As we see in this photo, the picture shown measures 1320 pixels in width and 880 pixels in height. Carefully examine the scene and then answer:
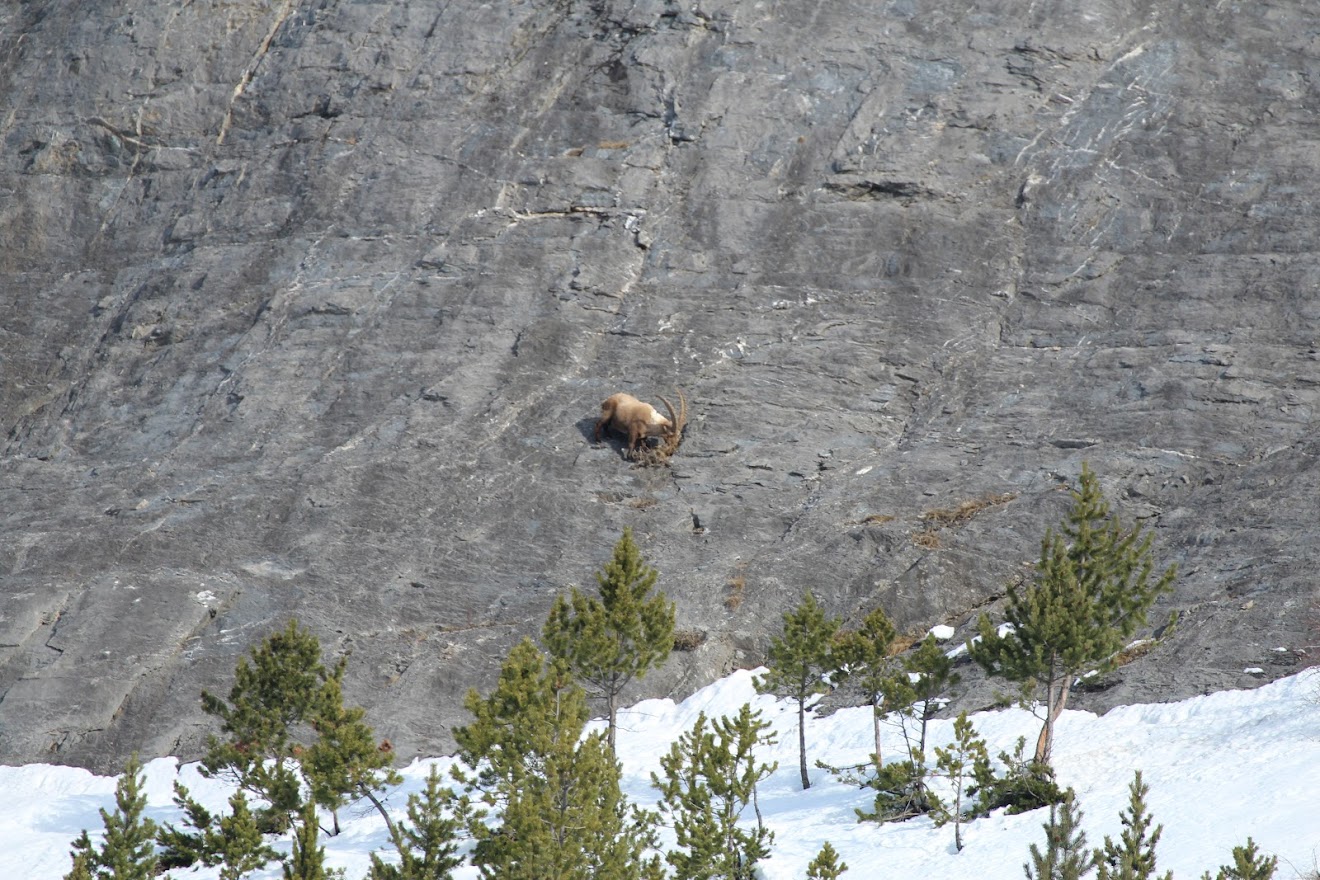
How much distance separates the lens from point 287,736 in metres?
22.7

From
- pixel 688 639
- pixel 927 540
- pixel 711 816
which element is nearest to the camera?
pixel 711 816

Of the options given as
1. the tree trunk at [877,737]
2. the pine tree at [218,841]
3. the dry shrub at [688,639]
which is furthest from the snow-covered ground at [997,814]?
the dry shrub at [688,639]

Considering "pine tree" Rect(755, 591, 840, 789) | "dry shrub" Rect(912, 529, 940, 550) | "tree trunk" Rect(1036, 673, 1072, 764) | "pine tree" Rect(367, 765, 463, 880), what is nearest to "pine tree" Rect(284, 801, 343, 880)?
"pine tree" Rect(367, 765, 463, 880)

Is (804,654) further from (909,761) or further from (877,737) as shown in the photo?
(909,761)

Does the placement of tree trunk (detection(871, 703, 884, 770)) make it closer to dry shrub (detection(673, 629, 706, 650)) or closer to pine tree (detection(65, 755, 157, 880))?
dry shrub (detection(673, 629, 706, 650))

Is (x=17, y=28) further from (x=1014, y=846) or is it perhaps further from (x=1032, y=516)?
(x=1014, y=846)

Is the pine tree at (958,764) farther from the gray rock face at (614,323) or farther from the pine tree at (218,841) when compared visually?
the pine tree at (218,841)

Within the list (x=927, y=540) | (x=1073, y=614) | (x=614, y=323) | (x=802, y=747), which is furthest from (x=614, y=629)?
(x=614, y=323)

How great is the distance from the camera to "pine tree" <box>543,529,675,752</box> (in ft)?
73.4

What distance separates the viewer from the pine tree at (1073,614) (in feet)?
66.3

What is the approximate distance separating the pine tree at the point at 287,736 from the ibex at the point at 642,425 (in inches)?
419

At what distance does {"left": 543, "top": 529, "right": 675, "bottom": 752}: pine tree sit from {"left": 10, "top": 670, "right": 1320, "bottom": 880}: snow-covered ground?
219 cm

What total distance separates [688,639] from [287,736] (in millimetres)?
7901

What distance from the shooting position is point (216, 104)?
43156 mm
